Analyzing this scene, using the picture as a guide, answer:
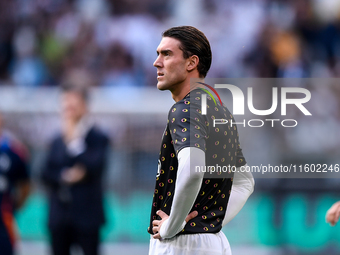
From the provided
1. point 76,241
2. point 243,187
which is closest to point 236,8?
point 76,241

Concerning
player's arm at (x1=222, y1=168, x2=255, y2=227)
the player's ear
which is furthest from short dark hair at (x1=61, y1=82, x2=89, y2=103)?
the player's ear

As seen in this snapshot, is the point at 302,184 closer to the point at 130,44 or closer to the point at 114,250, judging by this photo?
the point at 114,250

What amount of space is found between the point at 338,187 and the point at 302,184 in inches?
18.8

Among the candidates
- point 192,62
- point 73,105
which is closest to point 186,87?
point 192,62

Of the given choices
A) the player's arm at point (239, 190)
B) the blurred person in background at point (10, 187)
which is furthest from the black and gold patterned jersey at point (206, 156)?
the blurred person in background at point (10, 187)

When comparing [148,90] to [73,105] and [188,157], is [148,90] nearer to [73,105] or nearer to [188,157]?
[73,105]

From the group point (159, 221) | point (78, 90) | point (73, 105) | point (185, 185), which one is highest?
point (78, 90)

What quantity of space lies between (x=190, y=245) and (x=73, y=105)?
319 centimetres

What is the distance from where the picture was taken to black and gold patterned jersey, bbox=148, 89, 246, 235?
7.77 feet

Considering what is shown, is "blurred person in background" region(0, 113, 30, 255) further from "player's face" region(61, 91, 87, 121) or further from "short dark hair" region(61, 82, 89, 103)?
"short dark hair" region(61, 82, 89, 103)

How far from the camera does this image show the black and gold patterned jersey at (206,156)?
7.77 feet

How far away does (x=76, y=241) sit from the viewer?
524 centimetres

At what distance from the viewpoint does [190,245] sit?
2.47 meters

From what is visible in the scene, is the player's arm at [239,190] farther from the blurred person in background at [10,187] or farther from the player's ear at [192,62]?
the blurred person in background at [10,187]
